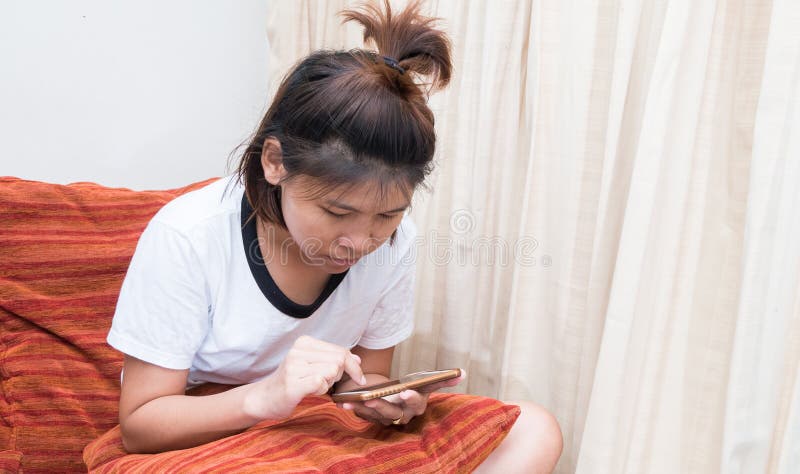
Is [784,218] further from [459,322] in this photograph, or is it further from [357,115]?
[459,322]

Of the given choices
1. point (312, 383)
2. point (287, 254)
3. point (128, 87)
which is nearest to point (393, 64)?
point (287, 254)

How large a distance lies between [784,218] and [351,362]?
57 cm

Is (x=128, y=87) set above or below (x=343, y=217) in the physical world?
above

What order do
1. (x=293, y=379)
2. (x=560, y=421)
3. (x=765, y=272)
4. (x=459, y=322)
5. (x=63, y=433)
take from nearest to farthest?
1. (x=293, y=379)
2. (x=765, y=272)
3. (x=63, y=433)
4. (x=560, y=421)
5. (x=459, y=322)

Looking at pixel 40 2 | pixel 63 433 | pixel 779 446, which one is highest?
pixel 40 2

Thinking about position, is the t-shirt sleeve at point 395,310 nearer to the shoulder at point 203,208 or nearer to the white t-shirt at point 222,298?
the white t-shirt at point 222,298

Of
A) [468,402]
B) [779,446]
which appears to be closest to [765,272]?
[779,446]

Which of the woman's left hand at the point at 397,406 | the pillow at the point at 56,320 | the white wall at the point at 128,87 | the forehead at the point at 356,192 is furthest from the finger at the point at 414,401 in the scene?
the white wall at the point at 128,87

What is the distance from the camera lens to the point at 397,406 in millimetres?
959

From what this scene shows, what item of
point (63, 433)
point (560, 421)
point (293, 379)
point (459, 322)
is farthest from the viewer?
point (459, 322)

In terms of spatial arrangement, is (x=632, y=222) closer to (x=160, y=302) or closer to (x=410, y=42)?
(x=410, y=42)

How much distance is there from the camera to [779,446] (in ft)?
3.14

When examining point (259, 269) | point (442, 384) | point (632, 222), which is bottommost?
point (442, 384)

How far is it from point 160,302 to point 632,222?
662 mm
